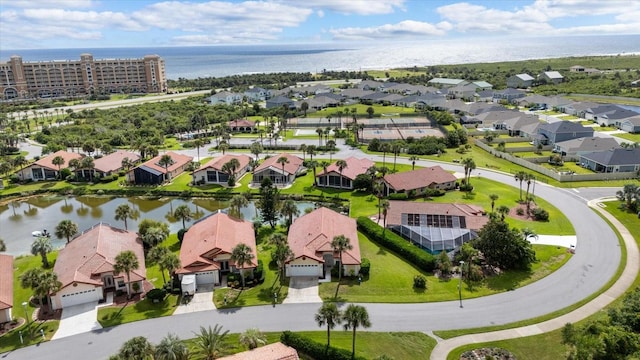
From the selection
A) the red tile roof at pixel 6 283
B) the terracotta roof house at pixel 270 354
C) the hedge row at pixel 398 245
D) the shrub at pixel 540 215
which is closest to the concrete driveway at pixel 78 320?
the red tile roof at pixel 6 283

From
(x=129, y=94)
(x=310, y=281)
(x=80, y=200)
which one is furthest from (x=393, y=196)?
(x=129, y=94)

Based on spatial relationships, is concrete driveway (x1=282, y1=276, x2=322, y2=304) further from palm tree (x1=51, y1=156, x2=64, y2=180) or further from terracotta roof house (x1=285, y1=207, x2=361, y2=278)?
palm tree (x1=51, y1=156, x2=64, y2=180)

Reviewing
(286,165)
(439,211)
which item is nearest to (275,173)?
(286,165)

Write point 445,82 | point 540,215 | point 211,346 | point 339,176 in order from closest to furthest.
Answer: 1. point 211,346
2. point 540,215
3. point 339,176
4. point 445,82

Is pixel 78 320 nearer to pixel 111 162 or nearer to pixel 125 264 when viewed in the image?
pixel 125 264

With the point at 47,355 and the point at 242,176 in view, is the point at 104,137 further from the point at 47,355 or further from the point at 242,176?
the point at 47,355

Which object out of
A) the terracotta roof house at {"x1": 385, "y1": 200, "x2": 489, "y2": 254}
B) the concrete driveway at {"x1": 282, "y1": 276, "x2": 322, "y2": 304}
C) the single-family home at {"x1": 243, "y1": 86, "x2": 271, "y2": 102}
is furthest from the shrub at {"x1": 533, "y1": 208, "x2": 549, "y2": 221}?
the single-family home at {"x1": 243, "y1": 86, "x2": 271, "y2": 102}
